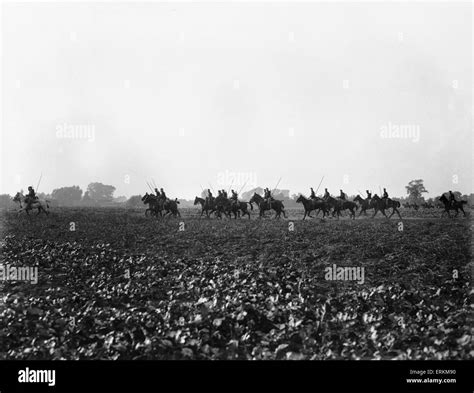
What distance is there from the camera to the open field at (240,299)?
9125 millimetres

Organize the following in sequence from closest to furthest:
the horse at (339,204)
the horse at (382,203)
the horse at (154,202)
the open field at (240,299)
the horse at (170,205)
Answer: the open field at (240,299)
the horse at (382,203)
the horse at (339,204)
the horse at (154,202)
the horse at (170,205)

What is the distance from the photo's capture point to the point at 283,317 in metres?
10.0

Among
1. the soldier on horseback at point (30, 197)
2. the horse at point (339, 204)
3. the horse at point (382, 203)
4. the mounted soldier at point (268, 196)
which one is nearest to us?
the soldier on horseback at point (30, 197)

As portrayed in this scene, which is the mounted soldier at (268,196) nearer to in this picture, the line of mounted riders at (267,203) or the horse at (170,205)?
the line of mounted riders at (267,203)

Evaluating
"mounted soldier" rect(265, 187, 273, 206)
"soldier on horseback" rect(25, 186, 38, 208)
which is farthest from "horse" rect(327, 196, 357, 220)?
"soldier on horseback" rect(25, 186, 38, 208)

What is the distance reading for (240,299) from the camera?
35.5 feet

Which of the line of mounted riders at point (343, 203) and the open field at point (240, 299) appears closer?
the open field at point (240, 299)

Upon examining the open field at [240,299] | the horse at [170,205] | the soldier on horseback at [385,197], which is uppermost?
the soldier on horseback at [385,197]

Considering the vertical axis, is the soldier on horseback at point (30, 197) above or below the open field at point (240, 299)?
above

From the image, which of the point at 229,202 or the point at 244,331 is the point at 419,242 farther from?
the point at 229,202

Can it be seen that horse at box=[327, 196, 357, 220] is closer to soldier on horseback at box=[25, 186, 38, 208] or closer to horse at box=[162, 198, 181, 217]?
horse at box=[162, 198, 181, 217]

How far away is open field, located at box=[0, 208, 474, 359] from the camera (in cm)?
912

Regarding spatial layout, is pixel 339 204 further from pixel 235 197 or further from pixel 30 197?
pixel 30 197

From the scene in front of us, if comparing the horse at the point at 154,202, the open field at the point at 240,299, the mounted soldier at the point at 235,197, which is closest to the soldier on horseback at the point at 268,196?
the mounted soldier at the point at 235,197
